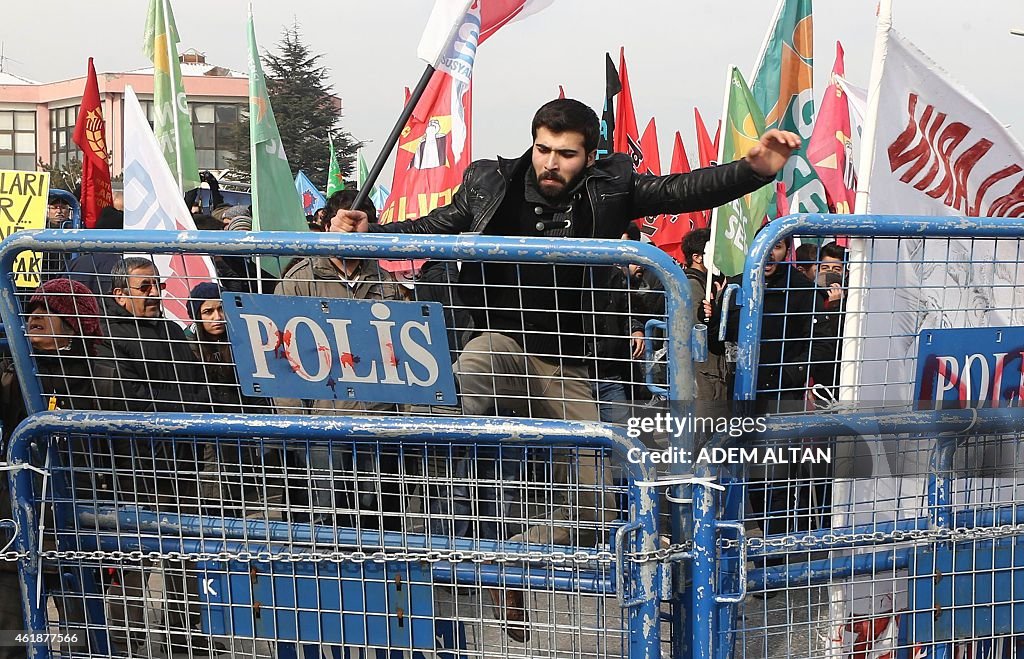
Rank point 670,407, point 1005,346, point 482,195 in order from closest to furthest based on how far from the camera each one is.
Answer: point 670,407 < point 1005,346 < point 482,195

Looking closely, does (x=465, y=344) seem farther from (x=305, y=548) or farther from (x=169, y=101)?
(x=169, y=101)

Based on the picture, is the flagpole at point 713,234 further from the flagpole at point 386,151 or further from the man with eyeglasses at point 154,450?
the man with eyeglasses at point 154,450

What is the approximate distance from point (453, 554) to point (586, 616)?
46cm

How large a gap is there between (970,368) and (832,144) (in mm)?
9268

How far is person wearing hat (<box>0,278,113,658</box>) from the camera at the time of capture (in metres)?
3.52

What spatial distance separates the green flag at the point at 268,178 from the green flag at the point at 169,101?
3.35 metres

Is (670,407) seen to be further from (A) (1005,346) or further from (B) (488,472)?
(A) (1005,346)

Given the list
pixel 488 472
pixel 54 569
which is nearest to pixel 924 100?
pixel 488 472

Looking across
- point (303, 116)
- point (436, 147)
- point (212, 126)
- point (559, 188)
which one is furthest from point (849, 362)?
point (212, 126)

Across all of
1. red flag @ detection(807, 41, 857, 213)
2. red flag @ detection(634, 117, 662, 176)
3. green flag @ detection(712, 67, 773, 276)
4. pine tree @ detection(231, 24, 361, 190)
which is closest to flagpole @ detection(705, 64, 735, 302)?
green flag @ detection(712, 67, 773, 276)

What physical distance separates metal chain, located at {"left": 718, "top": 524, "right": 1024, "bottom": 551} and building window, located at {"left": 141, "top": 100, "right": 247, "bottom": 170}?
3290 inches

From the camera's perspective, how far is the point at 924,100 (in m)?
4.43

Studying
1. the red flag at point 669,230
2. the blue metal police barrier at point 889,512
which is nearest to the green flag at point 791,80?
the red flag at point 669,230

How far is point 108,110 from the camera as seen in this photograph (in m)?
87.5
